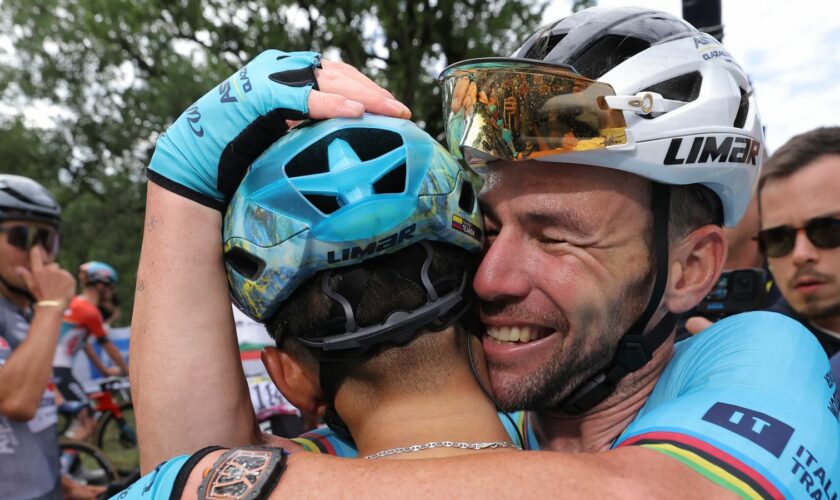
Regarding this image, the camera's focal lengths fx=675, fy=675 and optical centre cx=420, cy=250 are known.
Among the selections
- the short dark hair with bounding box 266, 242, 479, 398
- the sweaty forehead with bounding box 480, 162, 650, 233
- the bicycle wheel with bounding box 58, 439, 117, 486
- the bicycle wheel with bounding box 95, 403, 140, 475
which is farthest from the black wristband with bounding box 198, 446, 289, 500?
the bicycle wheel with bounding box 95, 403, 140, 475

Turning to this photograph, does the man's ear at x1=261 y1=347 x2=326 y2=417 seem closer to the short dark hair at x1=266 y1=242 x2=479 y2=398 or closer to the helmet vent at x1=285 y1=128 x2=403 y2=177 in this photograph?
the short dark hair at x1=266 y1=242 x2=479 y2=398

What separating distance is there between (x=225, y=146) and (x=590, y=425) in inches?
58.3

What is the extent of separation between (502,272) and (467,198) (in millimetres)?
246

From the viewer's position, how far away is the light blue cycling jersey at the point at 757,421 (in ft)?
4.59

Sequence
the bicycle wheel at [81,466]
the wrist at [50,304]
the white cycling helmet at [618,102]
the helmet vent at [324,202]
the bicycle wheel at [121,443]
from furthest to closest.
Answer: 1. the bicycle wheel at [121,443]
2. the bicycle wheel at [81,466]
3. the wrist at [50,304]
4. the white cycling helmet at [618,102]
5. the helmet vent at [324,202]

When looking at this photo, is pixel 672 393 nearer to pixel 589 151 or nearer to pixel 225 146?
pixel 589 151

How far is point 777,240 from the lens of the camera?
405 cm

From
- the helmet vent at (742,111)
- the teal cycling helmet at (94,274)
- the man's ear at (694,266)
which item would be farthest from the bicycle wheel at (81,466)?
the helmet vent at (742,111)

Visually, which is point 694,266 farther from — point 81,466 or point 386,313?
point 81,466

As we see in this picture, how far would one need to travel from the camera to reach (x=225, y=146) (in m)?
1.90

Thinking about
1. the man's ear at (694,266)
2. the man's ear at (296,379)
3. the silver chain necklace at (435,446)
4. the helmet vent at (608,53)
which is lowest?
the silver chain necklace at (435,446)

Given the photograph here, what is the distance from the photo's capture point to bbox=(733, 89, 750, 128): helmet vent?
7.39 feet

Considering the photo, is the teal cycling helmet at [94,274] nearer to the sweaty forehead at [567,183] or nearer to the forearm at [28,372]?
the forearm at [28,372]

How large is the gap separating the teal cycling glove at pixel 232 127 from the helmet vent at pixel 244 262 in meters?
0.16
